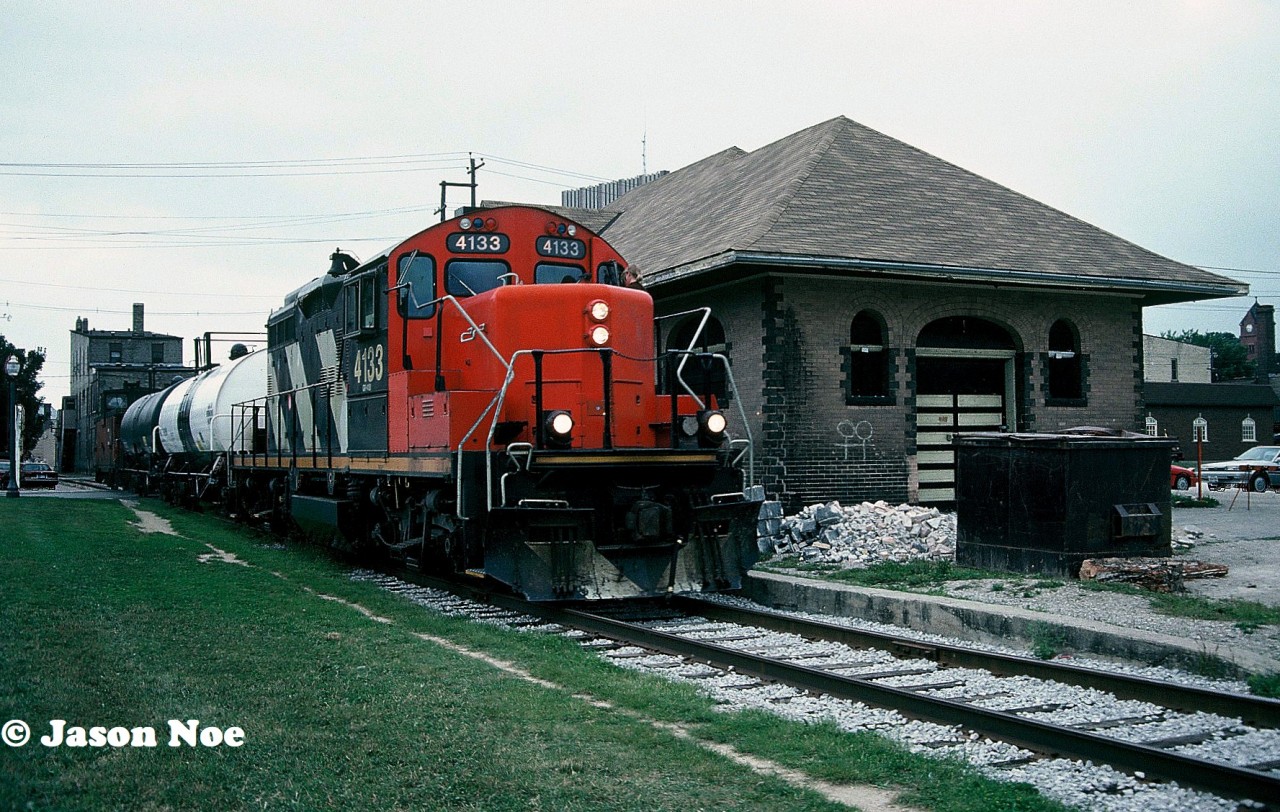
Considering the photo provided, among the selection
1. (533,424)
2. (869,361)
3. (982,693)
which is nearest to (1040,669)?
(982,693)

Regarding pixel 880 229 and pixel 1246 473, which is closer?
pixel 880 229

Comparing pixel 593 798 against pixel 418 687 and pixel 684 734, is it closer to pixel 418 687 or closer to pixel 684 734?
pixel 684 734

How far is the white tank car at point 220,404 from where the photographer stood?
19.9 m

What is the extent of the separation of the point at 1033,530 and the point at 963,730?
5.59 m

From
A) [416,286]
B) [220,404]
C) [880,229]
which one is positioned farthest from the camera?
[220,404]

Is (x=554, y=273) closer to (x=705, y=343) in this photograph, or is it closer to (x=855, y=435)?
(x=705, y=343)

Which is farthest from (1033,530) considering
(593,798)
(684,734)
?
(593,798)

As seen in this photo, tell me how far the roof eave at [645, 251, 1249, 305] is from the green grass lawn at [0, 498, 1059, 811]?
7620 millimetres

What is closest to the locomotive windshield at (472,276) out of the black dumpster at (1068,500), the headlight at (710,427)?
the headlight at (710,427)

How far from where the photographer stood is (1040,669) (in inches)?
275

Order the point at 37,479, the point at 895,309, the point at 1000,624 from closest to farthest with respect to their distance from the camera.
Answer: the point at 1000,624
the point at 895,309
the point at 37,479
